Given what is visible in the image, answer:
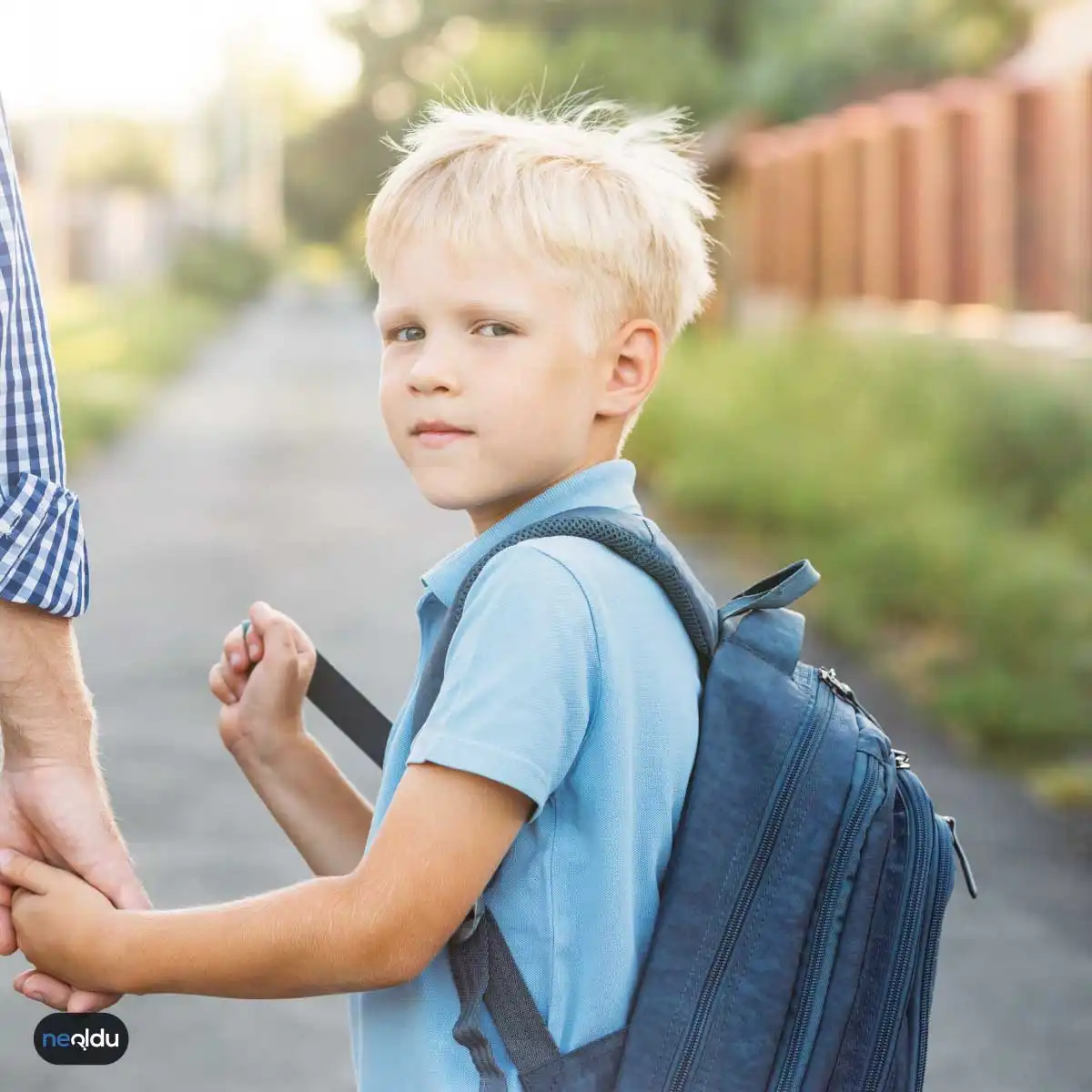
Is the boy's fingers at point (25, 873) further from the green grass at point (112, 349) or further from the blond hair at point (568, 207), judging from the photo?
the green grass at point (112, 349)

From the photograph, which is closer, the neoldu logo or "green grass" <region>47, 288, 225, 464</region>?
the neoldu logo

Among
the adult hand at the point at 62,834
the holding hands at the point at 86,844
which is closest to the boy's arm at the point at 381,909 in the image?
the holding hands at the point at 86,844

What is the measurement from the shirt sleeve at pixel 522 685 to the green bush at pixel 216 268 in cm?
4134

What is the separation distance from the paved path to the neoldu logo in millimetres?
2041

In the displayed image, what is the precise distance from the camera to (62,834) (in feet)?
5.83

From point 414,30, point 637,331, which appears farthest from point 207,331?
point 637,331

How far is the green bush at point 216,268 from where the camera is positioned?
42875 mm

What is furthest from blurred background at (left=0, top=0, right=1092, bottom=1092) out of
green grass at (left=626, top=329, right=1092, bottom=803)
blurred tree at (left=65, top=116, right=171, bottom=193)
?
blurred tree at (left=65, top=116, right=171, bottom=193)

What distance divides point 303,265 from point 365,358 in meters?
81.0

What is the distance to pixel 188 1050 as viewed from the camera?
379cm

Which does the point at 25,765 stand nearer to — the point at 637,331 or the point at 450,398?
the point at 450,398

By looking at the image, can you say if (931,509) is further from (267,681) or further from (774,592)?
(774,592)

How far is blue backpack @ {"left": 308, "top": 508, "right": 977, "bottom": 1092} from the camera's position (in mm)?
1501

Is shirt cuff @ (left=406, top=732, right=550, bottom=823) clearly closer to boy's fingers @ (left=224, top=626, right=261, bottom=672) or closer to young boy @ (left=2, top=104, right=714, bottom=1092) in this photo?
young boy @ (left=2, top=104, right=714, bottom=1092)
